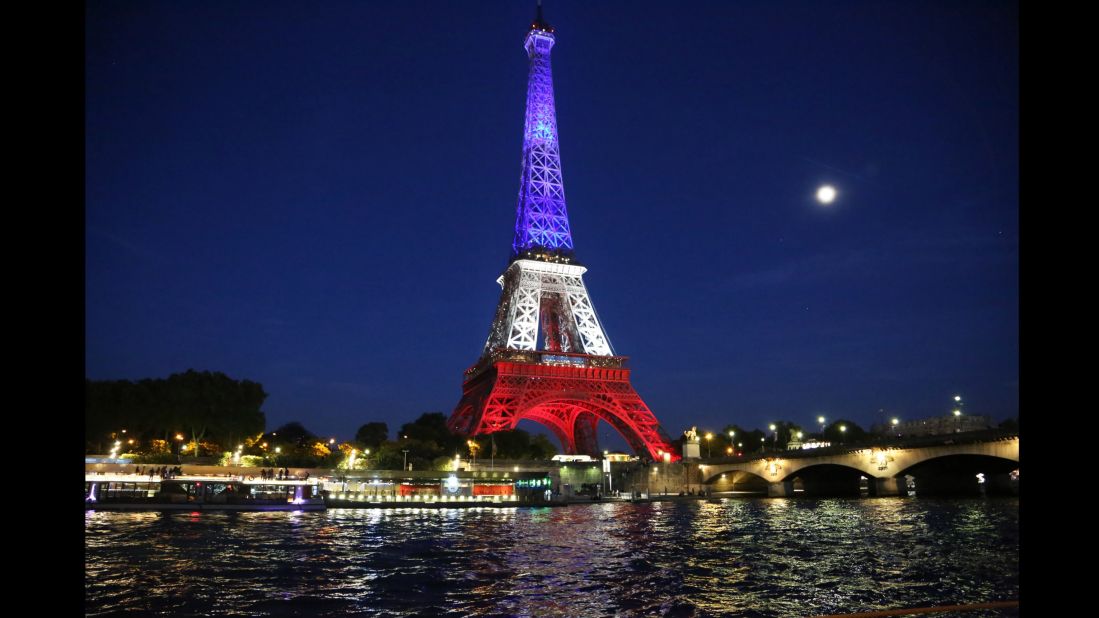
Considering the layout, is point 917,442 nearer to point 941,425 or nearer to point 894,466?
point 894,466

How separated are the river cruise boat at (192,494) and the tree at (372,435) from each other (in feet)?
126

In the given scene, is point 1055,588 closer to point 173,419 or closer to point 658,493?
point 173,419

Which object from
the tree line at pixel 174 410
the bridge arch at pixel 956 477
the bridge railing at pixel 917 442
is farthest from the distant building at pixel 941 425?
the tree line at pixel 174 410

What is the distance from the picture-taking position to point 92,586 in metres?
19.8

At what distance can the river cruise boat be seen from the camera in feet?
176

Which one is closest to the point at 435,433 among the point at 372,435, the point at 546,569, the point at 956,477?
the point at 372,435

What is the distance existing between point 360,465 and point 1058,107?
275 feet

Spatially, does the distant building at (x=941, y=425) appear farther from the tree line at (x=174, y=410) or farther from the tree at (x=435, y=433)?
the tree line at (x=174, y=410)

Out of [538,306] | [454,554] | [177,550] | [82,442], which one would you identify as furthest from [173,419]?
[82,442]

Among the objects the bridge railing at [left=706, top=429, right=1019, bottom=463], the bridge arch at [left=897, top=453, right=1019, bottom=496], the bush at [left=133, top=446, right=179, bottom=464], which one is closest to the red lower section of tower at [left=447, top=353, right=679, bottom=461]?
the bridge railing at [left=706, top=429, right=1019, bottom=463]

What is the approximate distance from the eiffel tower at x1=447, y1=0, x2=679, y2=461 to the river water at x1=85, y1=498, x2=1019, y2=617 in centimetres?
3960

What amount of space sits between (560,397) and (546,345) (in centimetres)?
1810

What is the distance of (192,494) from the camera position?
55.5 m

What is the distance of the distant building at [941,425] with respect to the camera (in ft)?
333
